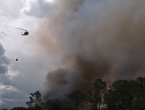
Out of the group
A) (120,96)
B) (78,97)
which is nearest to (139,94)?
(120,96)

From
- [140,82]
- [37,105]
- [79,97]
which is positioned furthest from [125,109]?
[37,105]

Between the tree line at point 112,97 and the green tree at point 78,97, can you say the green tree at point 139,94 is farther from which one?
the green tree at point 78,97

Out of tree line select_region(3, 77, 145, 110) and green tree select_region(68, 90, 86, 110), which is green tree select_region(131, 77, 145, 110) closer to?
tree line select_region(3, 77, 145, 110)

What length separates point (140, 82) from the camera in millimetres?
90500

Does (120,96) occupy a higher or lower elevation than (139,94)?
higher

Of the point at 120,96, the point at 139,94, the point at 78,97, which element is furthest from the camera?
the point at 78,97

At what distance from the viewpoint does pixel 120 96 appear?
10200cm

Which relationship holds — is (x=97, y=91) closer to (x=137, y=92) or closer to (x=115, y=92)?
(x=115, y=92)

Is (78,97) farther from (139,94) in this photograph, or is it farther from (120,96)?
(139,94)

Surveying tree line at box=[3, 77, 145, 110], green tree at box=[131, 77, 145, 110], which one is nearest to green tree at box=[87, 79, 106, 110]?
tree line at box=[3, 77, 145, 110]

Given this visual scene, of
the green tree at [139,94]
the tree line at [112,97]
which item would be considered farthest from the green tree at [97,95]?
the green tree at [139,94]

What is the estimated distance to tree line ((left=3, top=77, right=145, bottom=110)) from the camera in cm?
8550

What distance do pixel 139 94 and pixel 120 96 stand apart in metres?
19.7

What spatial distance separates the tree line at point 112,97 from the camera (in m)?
85.5
